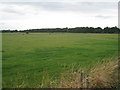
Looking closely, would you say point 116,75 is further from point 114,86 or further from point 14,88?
point 14,88

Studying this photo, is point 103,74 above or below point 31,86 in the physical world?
above

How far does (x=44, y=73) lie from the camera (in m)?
13.4

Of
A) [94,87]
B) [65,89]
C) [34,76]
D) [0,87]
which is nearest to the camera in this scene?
[65,89]

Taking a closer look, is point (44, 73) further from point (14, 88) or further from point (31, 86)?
point (14, 88)

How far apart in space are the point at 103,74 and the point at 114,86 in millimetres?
754

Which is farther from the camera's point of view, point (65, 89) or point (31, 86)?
point (31, 86)

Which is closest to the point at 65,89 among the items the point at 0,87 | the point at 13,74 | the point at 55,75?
the point at 0,87

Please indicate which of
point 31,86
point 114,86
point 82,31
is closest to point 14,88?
point 31,86

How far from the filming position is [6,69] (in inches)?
575

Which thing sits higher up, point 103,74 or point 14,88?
point 103,74

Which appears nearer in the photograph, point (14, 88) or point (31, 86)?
point (14, 88)

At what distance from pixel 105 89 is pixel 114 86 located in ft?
1.87

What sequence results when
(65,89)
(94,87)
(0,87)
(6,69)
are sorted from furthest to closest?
(6,69) < (0,87) < (94,87) < (65,89)

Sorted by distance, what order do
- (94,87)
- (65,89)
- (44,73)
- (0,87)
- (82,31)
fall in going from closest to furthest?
(65,89) < (94,87) < (0,87) < (44,73) < (82,31)
